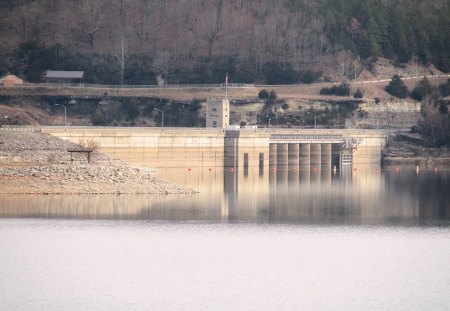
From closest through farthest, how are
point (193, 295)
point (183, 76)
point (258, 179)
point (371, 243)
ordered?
point (193, 295) < point (371, 243) < point (258, 179) < point (183, 76)

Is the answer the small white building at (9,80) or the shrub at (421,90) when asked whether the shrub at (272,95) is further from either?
the small white building at (9,80)

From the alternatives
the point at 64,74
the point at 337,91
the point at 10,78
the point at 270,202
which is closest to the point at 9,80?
the point at 10,78

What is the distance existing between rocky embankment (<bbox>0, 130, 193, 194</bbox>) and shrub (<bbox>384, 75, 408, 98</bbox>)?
9195cm

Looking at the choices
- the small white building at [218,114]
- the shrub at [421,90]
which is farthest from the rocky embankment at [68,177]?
the shrub at [421,90]

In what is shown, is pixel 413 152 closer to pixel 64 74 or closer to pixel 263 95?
pixel 263 95

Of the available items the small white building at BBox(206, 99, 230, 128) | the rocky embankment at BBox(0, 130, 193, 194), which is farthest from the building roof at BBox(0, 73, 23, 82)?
the rocky embankment at BBox(0, 130, 193, 194)

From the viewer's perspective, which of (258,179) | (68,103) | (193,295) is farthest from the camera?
(68,103)

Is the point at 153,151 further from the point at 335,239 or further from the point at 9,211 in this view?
the point at 335,239

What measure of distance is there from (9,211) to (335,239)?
22699mm

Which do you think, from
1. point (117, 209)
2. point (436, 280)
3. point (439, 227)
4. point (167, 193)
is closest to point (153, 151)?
point (167, 193)

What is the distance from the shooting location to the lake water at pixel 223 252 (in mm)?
54469

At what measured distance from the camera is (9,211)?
3167 inches

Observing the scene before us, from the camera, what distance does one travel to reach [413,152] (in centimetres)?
16288

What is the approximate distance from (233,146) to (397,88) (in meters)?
53.6
